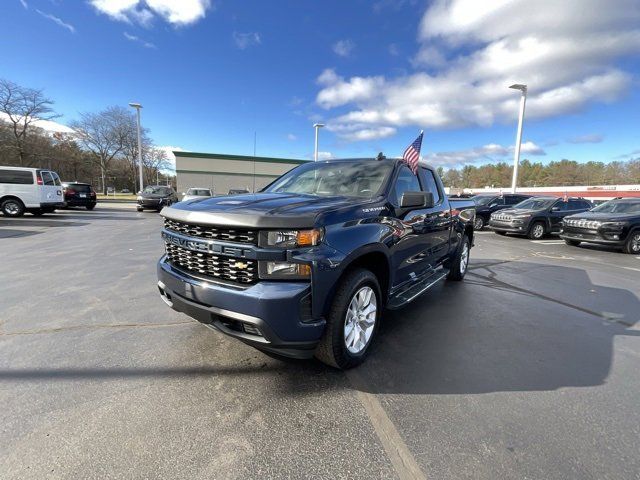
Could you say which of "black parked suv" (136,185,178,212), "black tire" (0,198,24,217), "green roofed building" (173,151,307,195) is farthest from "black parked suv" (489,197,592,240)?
"green roofed building" (173,151,307,195)

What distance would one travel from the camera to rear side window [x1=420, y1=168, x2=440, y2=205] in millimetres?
4645

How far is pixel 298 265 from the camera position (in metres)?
2.39

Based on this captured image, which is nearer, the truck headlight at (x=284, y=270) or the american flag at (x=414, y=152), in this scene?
the truck headlight at (x=284, y=270)

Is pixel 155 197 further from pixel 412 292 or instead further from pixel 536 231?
pixel 412 292

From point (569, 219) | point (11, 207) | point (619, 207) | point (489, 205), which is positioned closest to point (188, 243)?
point (569, 219)

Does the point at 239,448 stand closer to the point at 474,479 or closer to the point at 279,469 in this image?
the point at 279,469

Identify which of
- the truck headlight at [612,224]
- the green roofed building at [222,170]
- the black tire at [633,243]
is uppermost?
A: the green roofed building at [222,170]

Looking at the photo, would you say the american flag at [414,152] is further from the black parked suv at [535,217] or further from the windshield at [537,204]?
the windshield at [537,204]

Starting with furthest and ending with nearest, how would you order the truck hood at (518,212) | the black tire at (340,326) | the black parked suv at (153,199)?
the black parked suv at (153,199) → the truck hood at (518,212) → the black tire at (340,326)

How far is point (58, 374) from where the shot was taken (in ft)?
8.94

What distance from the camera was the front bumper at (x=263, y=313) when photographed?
2.29 metres

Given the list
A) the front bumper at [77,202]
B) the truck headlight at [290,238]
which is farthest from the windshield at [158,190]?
the truck headlight at [290,238]

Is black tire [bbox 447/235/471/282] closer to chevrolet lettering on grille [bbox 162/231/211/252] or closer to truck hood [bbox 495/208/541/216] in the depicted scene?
chevrolet lettering on grille [bbox 162/231/211/252]

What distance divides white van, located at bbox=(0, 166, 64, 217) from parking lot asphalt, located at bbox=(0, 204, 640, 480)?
12.3 meters
